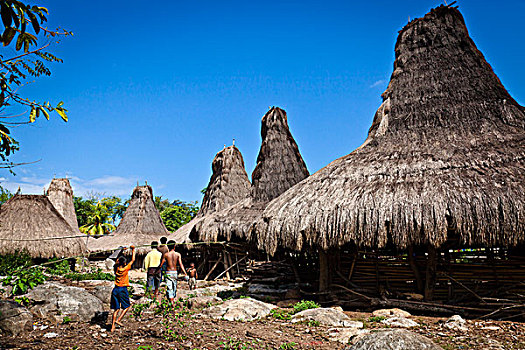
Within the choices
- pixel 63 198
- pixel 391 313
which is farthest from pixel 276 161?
pixel 63 198

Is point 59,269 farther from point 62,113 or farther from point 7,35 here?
point 7,35

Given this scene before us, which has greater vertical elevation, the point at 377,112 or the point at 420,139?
the point at 377,112

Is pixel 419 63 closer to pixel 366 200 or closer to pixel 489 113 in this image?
pixel 489 113

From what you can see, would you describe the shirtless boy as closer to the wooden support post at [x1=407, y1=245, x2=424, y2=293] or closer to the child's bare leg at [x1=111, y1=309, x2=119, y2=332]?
the child's bare leg at [x1=111, y1=309, x2=119, y2=332]

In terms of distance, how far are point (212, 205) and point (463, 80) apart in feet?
41.9

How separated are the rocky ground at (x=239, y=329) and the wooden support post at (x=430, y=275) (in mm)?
715

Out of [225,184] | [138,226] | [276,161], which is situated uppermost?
[276,161]

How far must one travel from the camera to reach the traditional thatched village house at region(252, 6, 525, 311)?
6961 millimetres

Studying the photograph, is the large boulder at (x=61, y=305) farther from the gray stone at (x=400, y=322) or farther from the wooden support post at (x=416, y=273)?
the wooden support post at (x=416, y=273)

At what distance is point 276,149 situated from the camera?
1493cm

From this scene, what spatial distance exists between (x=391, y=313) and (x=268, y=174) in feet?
26.3

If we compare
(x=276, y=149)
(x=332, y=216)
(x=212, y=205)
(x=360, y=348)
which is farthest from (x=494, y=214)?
(x=212, y=205)

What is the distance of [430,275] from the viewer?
7.83 metres

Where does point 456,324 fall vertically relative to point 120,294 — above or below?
below
